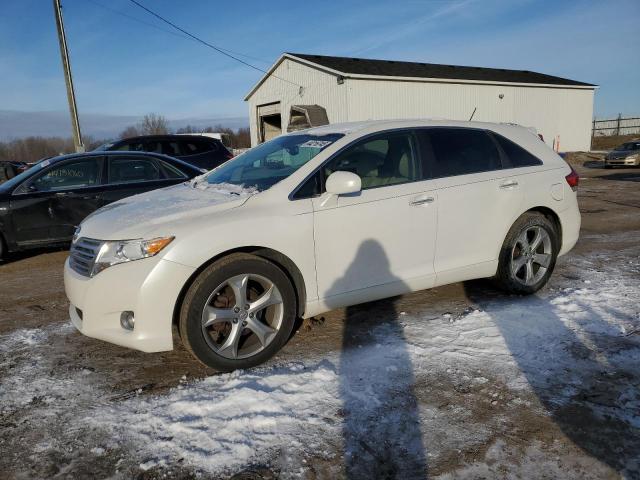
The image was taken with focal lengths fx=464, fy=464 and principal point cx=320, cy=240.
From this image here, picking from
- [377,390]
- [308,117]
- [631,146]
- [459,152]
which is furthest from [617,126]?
[377,390]

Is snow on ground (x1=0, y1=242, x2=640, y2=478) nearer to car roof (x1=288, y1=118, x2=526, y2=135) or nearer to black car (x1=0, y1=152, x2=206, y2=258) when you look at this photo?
car roof (x1=288, y1=118, x2=526, y2=135)

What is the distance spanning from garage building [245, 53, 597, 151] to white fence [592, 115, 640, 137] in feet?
63.8

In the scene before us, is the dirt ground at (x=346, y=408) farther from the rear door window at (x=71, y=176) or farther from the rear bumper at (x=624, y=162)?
the rear bumper at (x=624, y=162)

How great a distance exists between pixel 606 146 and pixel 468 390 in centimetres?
4383

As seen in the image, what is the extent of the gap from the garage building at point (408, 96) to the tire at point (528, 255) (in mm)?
15340

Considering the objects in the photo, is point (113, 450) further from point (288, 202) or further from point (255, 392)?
point (288, 202)

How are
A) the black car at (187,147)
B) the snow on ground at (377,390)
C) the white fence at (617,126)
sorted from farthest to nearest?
the white fence at (617,126) → the black car at (187,147) → the snow on ground at (377,390)

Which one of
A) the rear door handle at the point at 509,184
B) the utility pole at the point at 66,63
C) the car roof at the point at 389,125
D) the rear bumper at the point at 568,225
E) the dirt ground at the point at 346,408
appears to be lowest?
the dirt ground at the point at 346,408

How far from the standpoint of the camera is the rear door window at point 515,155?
435 cm

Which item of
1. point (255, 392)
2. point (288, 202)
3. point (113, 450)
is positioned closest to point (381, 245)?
point (288, 202)

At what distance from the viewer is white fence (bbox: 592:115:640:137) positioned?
4684cm

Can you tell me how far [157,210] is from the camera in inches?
130

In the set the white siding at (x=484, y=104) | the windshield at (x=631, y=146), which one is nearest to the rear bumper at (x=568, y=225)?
the white siding at (x=484, y=104)

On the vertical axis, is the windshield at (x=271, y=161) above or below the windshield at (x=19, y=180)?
above
